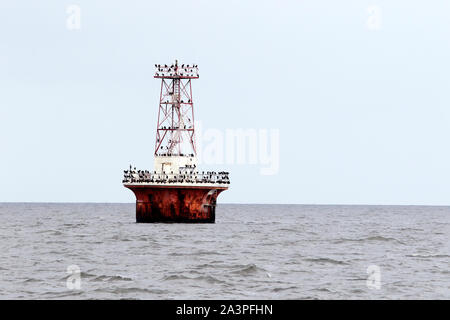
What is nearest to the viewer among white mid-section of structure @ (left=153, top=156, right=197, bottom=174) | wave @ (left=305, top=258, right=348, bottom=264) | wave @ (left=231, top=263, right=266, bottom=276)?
wave @ (left=231, top=263, right=266, bottom=276)

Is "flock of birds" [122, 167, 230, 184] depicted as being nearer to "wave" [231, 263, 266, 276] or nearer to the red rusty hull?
the red rusty hull

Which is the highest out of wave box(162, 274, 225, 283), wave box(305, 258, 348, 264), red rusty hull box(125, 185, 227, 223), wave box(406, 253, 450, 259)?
red rusty hull box(125, 185, 227, 223)

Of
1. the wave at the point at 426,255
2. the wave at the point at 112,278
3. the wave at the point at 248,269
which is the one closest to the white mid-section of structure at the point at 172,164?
the wave at the point at 426,255

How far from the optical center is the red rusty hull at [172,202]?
70.0 m

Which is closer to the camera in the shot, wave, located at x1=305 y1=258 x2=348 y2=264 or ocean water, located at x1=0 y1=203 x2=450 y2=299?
ocean water, located at x1=0 y1=203 x2=450 y2=299

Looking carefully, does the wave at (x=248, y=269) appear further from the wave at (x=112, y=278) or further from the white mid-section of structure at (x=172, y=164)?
the white mid-section of structure at (x=172, y=164)

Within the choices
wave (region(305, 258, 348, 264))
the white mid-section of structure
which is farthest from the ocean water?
the white mid-section of structure

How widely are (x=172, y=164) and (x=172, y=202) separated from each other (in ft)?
12.8

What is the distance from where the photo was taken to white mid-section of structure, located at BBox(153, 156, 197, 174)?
236 ft

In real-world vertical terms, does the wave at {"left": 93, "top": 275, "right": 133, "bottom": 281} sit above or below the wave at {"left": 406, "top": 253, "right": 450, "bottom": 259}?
above

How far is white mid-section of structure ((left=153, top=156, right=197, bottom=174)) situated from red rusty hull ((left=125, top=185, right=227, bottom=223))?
2.57m

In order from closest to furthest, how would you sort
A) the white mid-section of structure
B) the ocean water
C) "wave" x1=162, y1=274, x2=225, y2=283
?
the ocean water < "wave" x1=162, y1=274, x2=225, y2=283 < the white mid-section of structure

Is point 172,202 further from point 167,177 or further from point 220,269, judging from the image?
point 220,269
